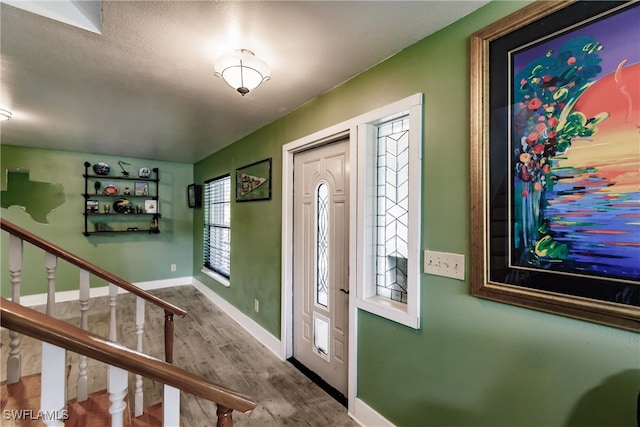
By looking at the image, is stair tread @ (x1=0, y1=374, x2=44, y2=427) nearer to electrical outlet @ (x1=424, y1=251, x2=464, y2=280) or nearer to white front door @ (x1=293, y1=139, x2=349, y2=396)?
white front door @ (x1=293, y1=139, x2=349, y2=396)

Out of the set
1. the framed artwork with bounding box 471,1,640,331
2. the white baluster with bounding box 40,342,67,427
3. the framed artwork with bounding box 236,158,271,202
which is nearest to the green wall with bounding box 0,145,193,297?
the framed artwork with bounding box 236,158,271,202

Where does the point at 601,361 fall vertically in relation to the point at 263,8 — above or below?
below

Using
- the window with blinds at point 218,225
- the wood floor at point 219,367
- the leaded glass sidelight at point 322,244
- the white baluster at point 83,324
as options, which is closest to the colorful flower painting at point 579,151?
the leaded glass sidelight at point 322,244

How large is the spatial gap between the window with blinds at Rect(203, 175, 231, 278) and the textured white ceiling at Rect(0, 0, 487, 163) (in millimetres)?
1590

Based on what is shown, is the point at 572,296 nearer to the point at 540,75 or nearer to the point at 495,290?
the point at 495,290

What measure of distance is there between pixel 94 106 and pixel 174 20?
1.69 m

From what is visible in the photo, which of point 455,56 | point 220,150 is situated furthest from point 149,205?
point 455,56

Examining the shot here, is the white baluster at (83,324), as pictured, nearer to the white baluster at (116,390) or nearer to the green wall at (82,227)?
the white baluster at (116,390)

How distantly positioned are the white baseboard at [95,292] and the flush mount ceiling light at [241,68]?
457 cm

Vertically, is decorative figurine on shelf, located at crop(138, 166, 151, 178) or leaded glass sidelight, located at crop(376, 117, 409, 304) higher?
decorative figurine on shelf, located at crop(138, 166, 151, 178)

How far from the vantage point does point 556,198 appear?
3.58 ft

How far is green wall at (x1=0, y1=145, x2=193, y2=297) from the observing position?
4117mm

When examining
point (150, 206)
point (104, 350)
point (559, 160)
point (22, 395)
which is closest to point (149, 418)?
point (22, 395)

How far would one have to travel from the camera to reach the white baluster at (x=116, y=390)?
2.81 feet
